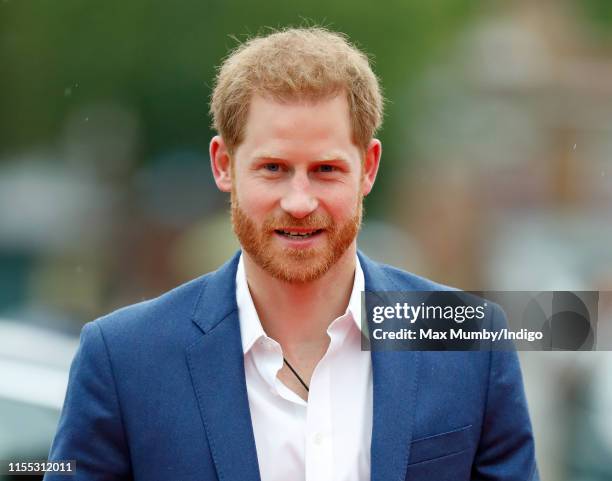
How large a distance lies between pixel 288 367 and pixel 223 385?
Result: 0.65 ft

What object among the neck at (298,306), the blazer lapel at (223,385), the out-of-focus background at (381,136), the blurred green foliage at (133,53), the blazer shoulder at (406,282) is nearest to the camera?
the blazer lapel at (223,385)

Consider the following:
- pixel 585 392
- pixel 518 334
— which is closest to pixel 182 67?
pixel 585 392

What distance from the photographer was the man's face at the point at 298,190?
2.90 m

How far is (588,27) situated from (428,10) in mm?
3181

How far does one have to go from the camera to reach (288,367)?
299cm

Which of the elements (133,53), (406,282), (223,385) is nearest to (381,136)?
(133,53)

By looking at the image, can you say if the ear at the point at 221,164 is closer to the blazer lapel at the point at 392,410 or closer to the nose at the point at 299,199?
the nose at the point at 299,199

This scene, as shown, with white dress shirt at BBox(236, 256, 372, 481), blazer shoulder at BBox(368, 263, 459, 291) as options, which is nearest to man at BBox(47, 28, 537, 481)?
white dress shirt at BBox(236, 256, 372, 481)

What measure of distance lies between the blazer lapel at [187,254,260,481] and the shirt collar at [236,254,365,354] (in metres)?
0.02

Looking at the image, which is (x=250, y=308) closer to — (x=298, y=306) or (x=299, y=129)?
(x=298, y=306)

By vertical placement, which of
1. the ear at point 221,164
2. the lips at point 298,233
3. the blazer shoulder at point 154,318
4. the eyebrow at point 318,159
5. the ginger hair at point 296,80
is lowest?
the blazer shoulder at point 154,318

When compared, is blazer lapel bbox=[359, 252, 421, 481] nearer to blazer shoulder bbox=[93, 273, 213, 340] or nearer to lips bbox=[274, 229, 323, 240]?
lips bbox=[274, 229, 323, 240]

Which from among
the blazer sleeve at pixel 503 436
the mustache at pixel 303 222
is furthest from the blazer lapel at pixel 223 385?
the blazer sleeve at pixel 503 436

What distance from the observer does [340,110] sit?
299 cm
